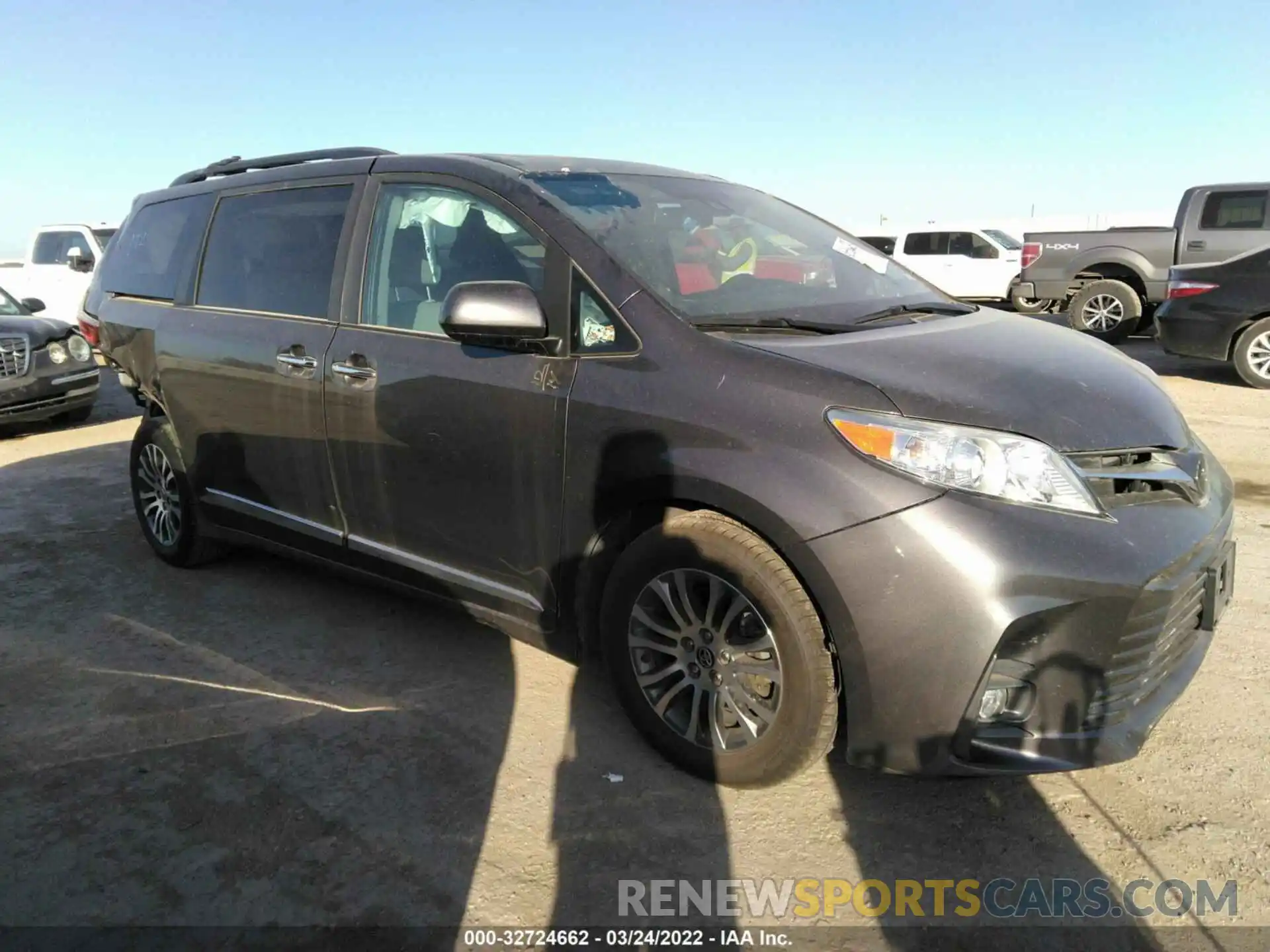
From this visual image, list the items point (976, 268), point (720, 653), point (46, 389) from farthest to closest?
point (976, 268), point (46, 389), point (720, 653)

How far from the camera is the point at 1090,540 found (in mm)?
2223

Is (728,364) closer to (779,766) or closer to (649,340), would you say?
(649,340)

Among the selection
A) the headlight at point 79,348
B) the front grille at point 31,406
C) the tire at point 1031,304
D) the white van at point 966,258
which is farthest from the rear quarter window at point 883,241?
the front grille at point 31,406

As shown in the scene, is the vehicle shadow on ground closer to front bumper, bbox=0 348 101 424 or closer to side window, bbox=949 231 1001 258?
front bumper, bbox=0 348 101 424

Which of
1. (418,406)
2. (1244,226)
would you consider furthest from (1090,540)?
(1244,226)

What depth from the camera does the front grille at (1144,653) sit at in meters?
2.28

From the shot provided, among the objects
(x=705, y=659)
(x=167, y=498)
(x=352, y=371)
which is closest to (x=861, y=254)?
(x=705, y=659)

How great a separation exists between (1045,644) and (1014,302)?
46.8 feet

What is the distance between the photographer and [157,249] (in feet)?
15.2

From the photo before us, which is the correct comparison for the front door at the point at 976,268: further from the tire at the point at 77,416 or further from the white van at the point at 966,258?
the tire at the point at 77,416

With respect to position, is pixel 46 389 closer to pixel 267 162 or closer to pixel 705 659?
pixel 267 162

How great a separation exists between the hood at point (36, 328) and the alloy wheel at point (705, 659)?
26.8ft

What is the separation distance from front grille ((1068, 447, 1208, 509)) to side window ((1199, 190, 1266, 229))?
11270 millimetres

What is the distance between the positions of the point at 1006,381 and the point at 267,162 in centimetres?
356
